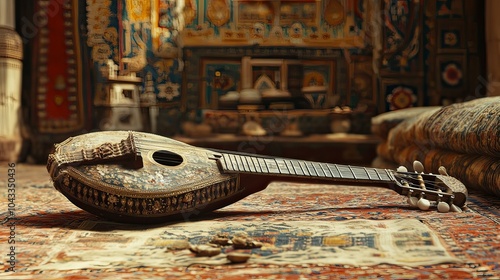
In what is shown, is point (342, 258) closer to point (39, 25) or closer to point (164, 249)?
point (164, 249)

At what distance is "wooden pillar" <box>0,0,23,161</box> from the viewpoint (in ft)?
17.2

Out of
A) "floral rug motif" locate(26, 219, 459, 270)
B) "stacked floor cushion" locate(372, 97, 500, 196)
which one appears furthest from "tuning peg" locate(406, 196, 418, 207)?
"stacked floor cushion" locate(372, 97, 500, 196)

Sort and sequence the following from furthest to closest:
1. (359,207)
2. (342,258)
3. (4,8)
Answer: (4,8), (359,207), (342,258)

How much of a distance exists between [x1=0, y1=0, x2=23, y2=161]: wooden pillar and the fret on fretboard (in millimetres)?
3600

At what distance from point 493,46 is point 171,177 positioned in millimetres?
3998

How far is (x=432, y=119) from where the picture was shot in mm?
3348

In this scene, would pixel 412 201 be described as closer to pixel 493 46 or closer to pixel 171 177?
pixel 171 177

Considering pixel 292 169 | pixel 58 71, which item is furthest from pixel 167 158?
pixel 58 71

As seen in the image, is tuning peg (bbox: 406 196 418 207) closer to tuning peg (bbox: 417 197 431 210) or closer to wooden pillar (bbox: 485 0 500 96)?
tuning peg (bbox: 417 197 431 210)

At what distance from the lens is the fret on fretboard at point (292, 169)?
→ 6.98 feet

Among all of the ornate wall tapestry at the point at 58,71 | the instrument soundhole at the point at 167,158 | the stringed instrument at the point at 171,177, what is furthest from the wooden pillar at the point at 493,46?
the instrument soundhole at the point at 167,158

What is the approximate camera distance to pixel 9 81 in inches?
208

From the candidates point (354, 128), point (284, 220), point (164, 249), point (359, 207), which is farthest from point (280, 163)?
point (354, 128)

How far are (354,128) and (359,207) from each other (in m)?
3.24
